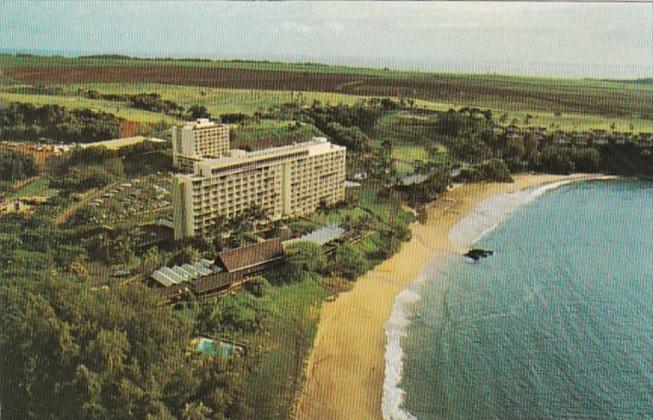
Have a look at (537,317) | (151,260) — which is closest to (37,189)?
(151,260)

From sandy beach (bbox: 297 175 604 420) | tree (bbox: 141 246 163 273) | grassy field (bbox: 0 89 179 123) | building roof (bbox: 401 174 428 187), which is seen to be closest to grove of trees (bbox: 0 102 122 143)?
grassy field (bbox: 0 89 179 123)

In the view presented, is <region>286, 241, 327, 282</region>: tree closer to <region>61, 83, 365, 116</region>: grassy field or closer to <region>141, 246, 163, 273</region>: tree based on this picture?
<region>141, 246, 163, 273</region>: tree

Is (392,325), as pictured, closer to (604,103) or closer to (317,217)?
(317,217)

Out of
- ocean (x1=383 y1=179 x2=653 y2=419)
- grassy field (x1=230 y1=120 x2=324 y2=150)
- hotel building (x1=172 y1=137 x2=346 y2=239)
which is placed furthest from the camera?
grassy field (x1=230 y1=120 x2=324 y2=150)

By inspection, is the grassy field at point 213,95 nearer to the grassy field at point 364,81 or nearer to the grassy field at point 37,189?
the grassy field at point 364,81

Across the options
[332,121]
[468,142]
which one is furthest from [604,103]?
[332,121]

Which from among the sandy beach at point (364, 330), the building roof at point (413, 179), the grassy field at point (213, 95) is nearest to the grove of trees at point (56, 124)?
the grassy field at point (213, 95)
